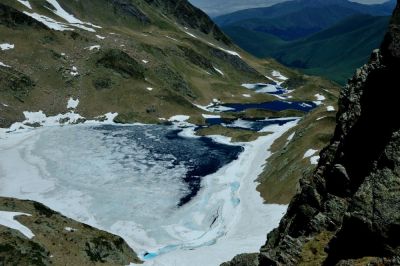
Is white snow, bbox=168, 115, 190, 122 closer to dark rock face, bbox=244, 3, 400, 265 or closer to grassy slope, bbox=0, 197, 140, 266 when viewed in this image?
grassy slope, bbox=0, 197, 140, 266

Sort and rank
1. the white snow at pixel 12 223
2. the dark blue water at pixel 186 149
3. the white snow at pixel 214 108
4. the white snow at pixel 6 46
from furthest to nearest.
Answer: the white snow at pixel 214 108 → the white snow at pixel 6 46 → the dark blue water at pixel 186 149 → the white snow at pixel 12 223

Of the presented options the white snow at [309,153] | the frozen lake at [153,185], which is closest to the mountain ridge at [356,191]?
the frozen lake at [153,185]

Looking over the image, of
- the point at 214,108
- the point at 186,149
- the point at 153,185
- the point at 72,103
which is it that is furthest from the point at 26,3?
the point at 153,185

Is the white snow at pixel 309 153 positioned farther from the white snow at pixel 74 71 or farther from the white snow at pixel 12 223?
the white snow at pixel 74 71

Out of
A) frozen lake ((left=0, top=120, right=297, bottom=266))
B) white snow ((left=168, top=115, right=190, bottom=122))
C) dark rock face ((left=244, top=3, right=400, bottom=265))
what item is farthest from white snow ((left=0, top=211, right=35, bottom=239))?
white snow ((left=168, top=115, right=190, bottom=122))

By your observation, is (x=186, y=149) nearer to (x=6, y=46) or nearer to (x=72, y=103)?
(x=72, y=103)

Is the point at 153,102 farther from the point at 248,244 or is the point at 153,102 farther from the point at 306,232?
the point at 306,232

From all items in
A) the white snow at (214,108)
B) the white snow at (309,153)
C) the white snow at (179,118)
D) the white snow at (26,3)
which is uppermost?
the white snow at (26,3)
